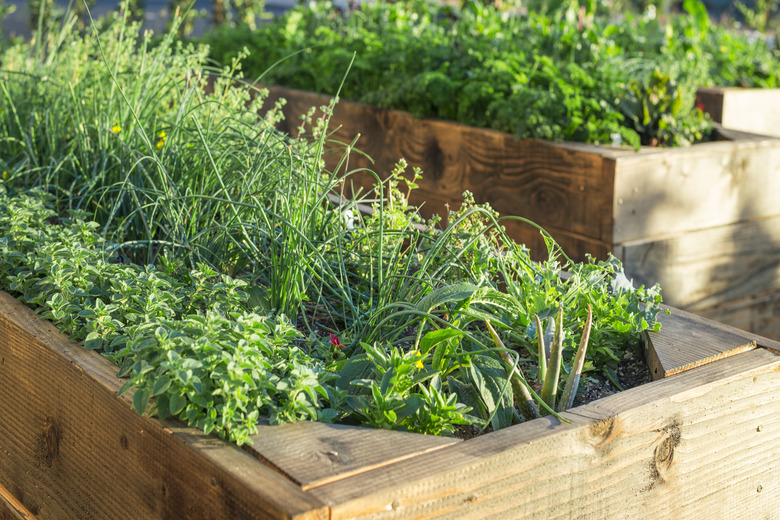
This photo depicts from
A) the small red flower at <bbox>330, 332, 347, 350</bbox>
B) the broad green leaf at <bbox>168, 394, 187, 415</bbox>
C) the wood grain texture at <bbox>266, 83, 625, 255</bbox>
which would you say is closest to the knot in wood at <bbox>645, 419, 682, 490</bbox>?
the small red flower at <bbox>330, 332, 347, 350</bbox>

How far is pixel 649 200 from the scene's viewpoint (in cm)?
338

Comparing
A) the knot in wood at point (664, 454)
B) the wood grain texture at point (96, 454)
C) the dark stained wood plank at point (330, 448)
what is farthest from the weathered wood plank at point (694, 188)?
the wood grain texture at point (96, 454)

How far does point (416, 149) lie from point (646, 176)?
1.25m

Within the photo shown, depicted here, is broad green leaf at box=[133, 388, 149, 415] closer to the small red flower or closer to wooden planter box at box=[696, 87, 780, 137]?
the small red flower

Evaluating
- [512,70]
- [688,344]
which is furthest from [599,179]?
[688,344]

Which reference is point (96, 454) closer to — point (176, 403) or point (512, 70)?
point (176, 403)

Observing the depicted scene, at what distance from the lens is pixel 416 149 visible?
13.7 feet

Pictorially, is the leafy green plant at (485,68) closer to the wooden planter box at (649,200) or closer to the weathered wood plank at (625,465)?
the wooden planter box at (649,200)

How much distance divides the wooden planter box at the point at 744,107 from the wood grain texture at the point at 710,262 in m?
1.58

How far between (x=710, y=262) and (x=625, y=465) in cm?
235

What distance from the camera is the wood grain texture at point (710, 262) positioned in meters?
3.41

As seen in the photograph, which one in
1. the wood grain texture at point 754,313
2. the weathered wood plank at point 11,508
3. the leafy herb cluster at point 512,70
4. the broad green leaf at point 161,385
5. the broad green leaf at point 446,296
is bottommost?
the wood grain texture at point 754,313

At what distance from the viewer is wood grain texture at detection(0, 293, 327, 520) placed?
4.07 ft

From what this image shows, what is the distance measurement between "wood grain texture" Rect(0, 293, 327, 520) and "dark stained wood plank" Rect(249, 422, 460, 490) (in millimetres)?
36
